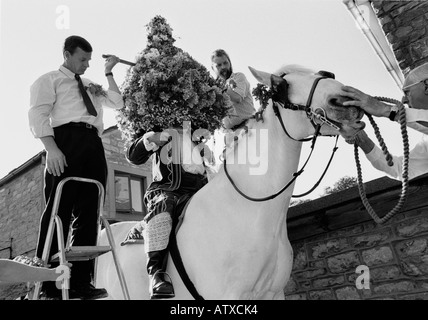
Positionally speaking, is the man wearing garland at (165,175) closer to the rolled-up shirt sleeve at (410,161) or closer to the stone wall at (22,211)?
the rolled-up shirt sleeve at (410,161)

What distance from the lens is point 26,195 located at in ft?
46.3

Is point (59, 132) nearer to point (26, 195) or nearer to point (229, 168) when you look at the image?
point (229, 168)

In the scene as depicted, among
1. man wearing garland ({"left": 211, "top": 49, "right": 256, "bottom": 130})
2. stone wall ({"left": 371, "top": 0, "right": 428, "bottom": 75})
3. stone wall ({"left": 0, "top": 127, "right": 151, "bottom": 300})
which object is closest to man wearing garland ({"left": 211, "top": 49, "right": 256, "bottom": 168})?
man wearing garland ({"left": 211, "top": 49, "right": 256, "bottom": 130})

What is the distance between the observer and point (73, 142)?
12.0 feet

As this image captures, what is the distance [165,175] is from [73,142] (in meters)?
0.87

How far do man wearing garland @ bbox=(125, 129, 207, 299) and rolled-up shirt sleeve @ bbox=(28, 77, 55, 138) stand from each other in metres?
0.82

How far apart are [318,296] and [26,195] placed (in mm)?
11571

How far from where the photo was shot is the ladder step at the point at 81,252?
315 centimetres

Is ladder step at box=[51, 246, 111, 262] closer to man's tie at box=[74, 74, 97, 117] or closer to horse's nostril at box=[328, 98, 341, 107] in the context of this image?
man's tie at box=[74, 74, 97, 117]

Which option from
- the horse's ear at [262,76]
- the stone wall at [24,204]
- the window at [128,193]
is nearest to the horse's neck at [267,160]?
the horse's ear at [262,76]

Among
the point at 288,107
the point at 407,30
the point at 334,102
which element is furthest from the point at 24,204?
the point at 334,102

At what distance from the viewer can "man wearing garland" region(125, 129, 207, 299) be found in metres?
3.47

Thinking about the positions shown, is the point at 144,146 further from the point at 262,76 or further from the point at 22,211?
A: the point at 22,211
